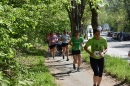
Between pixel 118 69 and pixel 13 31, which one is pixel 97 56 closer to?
pixel 13 31

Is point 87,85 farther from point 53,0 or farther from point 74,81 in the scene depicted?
point 53,0

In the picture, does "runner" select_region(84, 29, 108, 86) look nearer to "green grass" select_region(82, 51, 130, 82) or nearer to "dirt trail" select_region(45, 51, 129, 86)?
"dirt trail" select_region(45, 51, 129, 86)

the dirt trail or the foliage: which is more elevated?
the foliage

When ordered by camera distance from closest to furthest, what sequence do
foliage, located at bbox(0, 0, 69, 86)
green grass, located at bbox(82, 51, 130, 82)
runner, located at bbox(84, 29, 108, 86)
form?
foliage, located at bbox(0, 0, 69, 86) < runner, located at bbox(84, 29, 108, 86) < green grass, located at bbox(82, 51, 130, 82)

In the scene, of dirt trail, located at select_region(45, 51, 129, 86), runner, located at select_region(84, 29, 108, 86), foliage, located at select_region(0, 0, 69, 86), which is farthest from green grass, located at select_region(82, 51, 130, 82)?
foliage, located at select_region(0, 0, 69, 86)

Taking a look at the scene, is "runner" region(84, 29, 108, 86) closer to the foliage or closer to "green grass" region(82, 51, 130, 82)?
"green grass" region(82, 51, 130, 82)

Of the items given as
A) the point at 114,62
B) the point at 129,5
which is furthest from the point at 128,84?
the point at 129,5

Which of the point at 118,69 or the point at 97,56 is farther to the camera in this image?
the point at 118,69

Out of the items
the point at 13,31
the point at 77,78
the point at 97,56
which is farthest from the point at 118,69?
the point at 13,31

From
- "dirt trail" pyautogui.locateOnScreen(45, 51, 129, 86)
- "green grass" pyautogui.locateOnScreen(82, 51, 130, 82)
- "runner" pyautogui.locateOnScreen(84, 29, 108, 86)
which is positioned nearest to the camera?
"runner" pyautogui.locateOnScreen(84, 29, 108, 86)

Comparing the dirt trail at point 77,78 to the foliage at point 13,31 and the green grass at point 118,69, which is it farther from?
the foliage at point 13,31

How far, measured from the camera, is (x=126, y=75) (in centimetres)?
950

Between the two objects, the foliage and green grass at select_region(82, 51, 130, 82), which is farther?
green grass at select_region(82, 51, 130, 82)

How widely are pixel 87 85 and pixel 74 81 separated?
30.2 inches
